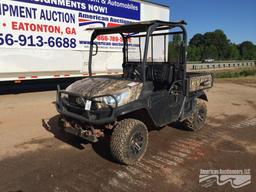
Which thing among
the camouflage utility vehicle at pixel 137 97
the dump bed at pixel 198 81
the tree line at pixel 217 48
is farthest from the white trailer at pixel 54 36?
the tree line at pixel 217 48

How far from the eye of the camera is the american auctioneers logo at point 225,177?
148 inches

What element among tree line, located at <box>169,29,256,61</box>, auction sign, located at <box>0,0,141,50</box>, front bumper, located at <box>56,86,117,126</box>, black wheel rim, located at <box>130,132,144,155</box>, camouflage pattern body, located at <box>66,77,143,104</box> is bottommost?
Answer: black wheel rim, located at <box>130,132,144,155</box>

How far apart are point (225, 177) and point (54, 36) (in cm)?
803

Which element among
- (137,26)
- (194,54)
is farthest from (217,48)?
(137,26)

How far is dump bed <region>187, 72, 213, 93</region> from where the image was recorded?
5.36 m

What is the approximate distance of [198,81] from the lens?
5.69m

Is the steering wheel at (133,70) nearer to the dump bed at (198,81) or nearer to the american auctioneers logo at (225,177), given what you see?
the dump bed at (198,81)

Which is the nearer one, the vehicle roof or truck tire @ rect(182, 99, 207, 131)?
the vehicle roof

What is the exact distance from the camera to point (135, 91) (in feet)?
13.9

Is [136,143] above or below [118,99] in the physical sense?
below

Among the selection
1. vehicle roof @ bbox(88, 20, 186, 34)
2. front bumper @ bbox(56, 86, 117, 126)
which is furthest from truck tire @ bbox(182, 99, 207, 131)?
front bumper @ bbox(56, 86, 117, 126)

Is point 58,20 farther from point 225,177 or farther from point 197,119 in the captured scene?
point 225,177

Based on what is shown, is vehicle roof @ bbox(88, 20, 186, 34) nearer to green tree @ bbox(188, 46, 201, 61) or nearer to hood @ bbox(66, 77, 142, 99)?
hood @ bbox(66, 77, 142, 99)

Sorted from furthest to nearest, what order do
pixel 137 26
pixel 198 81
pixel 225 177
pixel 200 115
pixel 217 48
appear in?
pixel 217 48, pixel 200 115, pixel 198 81, pixel 137 26, pixel 225 177
